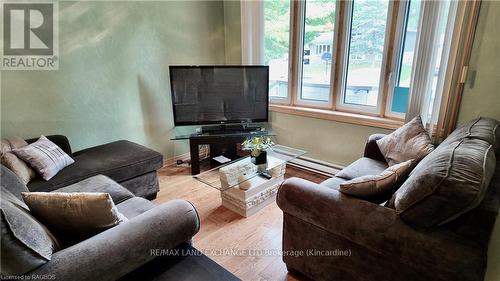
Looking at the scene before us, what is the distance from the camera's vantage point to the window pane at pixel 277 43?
3450 mm

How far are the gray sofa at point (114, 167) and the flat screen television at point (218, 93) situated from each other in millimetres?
785

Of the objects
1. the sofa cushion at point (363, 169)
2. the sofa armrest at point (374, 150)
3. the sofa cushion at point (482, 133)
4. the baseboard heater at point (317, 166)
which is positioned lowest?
the baseboard heater at point (317, 166)

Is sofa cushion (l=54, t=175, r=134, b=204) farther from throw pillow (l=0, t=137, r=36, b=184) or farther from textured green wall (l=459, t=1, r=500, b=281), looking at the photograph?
textured green wall (l=459, t=1, r=500, b=281)

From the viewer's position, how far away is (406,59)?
2693 millimetres

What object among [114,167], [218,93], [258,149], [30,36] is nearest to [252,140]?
[258,149]

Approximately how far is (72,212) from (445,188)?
1.52 meters

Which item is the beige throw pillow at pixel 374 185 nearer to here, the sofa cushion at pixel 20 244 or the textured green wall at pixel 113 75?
the sofa cushion at pixel 20 244

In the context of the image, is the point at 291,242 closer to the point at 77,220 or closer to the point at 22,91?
the point at 77,220

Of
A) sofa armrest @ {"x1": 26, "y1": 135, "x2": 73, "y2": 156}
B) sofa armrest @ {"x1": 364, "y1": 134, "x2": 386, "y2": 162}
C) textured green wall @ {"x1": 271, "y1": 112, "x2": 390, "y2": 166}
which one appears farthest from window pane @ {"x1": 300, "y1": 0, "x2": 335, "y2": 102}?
sofa armrest @ {"x1": 26, "y1": 135, "x2": 73, "y2": 156}

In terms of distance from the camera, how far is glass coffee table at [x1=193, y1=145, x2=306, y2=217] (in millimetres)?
2367

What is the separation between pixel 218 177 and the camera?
2432 mm

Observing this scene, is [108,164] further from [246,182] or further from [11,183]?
[246,182]

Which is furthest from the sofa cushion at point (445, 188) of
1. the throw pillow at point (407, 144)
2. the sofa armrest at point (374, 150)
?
the sofa armrest at point (374, 150)

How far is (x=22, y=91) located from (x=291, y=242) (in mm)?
2639
